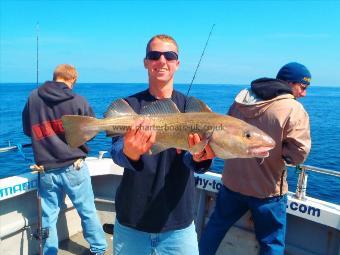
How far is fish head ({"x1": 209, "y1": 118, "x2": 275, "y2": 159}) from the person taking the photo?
9.68 ft

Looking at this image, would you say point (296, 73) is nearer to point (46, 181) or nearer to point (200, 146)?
point (200, 146)

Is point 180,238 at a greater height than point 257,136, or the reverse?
point 257,136

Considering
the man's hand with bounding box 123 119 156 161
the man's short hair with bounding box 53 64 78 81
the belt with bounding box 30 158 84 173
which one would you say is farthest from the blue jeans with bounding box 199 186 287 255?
the man's short hair with bounding box 53 64 78 81

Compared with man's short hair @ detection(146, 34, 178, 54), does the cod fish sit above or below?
below

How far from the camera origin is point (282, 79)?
4.59m

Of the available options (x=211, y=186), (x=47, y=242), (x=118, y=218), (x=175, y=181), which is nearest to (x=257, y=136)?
(x=175, y=181)

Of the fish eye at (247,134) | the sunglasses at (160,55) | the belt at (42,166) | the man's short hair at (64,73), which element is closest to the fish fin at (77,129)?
the sunglasses at (160,55)

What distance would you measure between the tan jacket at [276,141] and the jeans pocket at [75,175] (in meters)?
2.22

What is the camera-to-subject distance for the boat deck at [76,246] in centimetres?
581

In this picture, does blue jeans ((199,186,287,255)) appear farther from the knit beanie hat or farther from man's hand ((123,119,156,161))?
man's hand ((123,119,156,161))

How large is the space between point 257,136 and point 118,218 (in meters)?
1.44

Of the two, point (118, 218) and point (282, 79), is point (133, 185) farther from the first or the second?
point (282, 79)

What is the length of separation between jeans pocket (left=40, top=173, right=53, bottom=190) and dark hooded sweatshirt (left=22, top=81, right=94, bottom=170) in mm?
159

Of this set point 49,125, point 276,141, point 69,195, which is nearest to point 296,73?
point 276,141
